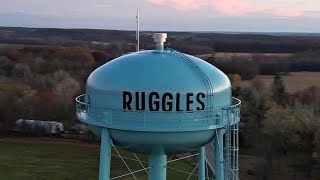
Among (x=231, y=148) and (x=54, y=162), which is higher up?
(x=231, y=148)

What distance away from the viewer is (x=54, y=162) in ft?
105

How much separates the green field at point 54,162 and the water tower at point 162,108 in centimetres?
1698

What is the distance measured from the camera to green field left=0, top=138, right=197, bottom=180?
2867 cm

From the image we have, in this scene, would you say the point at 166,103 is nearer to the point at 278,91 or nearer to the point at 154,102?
the point at 154,102

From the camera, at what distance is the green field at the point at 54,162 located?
28.7m

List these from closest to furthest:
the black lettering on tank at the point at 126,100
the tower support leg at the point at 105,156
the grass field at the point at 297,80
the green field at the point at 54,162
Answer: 1. the black lettering on tank at the point at 126,100
2. the tower support leg at the point at 105,156
3. the green field at the point at 54,162
4. the grass field at the point at 297,80

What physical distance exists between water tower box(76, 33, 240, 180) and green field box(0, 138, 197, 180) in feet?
55.7

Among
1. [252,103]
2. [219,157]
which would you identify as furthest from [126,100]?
[252,103]

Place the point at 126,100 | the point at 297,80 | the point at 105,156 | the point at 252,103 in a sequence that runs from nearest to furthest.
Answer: the point at 126,100
the point at 105,156
the point at 252,103
the point at 297,80

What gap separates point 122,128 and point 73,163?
2208 cm

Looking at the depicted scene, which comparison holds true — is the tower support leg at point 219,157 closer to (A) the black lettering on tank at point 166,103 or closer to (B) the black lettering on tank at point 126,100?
(A) the black lettering on tank at point 166,103

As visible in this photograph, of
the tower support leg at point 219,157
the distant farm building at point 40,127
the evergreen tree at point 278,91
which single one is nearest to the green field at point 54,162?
the distant farm building at point 40,127

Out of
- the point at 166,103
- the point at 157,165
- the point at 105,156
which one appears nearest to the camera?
the point at 166,103

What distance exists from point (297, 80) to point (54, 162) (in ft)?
103
